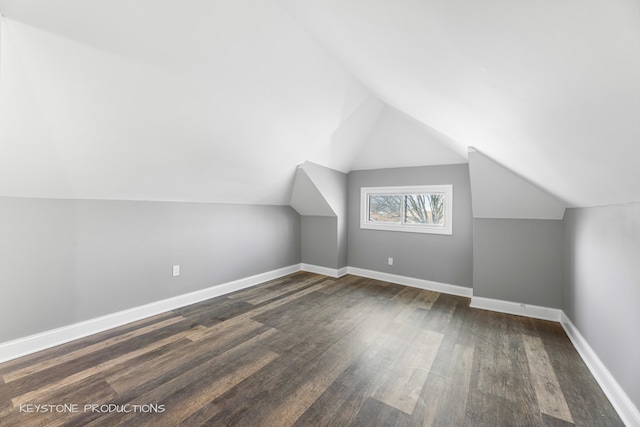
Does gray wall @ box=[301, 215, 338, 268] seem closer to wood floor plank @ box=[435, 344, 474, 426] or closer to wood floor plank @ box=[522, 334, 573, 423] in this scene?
wood floor plank @ box=[435, 344, 474, 426]

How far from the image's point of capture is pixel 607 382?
1743mm

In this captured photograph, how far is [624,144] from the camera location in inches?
36.6

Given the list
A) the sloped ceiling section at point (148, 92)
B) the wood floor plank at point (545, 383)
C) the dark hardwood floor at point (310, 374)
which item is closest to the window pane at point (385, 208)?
the dark hardwood floor at point (310, 374)

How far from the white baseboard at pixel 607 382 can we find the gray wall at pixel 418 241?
4.39ft

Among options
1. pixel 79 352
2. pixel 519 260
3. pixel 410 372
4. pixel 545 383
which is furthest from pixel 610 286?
pixel 79 352

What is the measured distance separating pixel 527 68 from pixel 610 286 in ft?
6.27

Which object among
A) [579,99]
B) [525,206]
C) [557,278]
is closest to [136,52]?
[579,99]

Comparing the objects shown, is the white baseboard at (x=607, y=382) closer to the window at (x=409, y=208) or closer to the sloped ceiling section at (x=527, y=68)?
the sloped ceiling section at (x=527, y=68)

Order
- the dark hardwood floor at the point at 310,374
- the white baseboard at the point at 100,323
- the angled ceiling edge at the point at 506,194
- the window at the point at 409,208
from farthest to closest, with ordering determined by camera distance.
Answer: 1. the window at the point at 409,208
2. the angled ceiling edge at the point at 506,194
3. the white baseboard at the point at 100,323
4. the dark hardwood floor at the point at 310,374

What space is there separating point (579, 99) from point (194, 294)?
12.1 feet

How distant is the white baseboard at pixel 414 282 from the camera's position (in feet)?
11.9

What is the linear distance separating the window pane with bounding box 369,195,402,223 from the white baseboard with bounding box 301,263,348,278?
1036 mm

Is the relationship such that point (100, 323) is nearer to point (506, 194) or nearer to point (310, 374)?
point (310, 374)

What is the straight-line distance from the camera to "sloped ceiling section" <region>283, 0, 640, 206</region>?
613 mm
